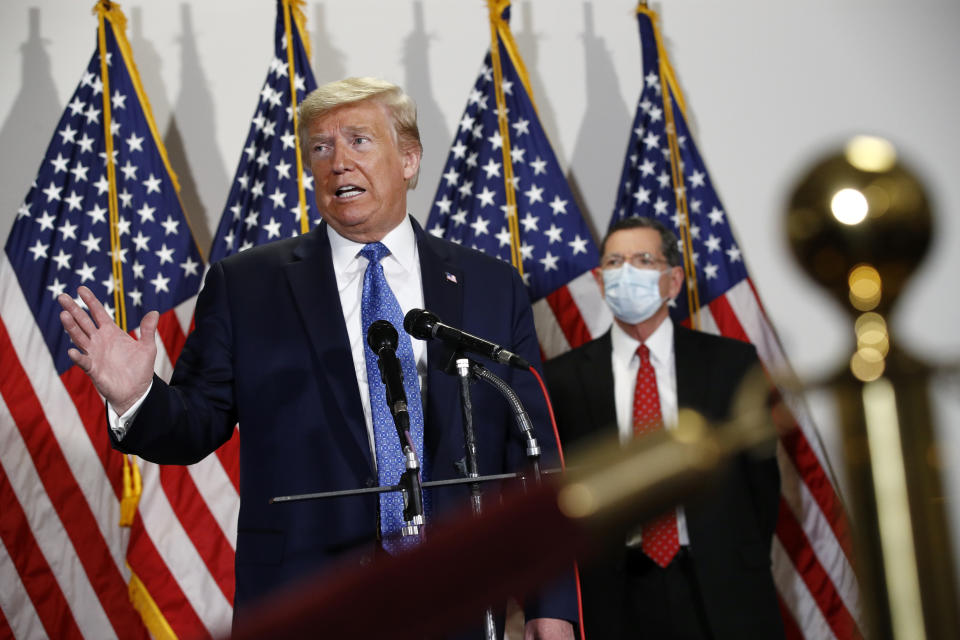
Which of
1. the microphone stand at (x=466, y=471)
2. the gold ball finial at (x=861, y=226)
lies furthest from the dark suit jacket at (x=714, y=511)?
the gold ball finial at (x=861, y=226)

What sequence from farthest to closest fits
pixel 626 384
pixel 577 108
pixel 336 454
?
1. pixel 577 108
2. pixel 626 384
3. pixel 336 454

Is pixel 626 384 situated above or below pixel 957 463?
below

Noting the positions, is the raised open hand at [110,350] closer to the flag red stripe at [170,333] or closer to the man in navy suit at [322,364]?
the man in navy suit at [322,364]

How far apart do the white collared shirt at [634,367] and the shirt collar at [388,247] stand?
4.10 feet

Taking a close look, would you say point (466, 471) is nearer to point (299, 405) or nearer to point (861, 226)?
point (299, 405)

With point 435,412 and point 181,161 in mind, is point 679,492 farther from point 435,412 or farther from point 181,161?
point 181,161

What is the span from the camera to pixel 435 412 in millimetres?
2053

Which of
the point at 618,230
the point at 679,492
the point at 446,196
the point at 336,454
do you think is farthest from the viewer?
the point at 446,196

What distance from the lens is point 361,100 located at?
2367mm

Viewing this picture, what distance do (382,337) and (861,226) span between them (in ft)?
4.83

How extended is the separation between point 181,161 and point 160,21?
60 centimetres

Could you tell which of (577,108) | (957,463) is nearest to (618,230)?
(577,108)

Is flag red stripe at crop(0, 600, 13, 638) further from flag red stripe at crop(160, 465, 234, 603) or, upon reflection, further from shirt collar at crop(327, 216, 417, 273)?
shirt collar at crop(327, 216, 417, 273)

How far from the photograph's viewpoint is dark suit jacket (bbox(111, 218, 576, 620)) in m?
1.97
